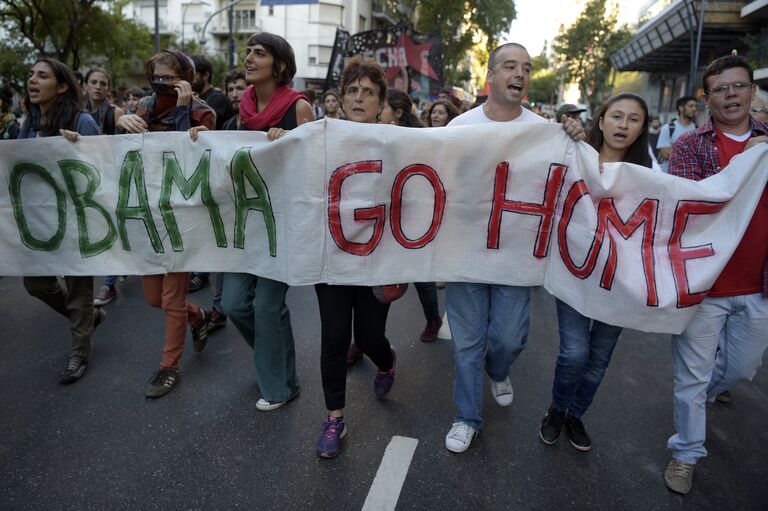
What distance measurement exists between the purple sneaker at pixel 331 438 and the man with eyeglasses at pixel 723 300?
156 cm

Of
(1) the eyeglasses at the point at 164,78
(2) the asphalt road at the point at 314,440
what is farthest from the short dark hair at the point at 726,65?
(1) the eyeglasses at the point at 164,78

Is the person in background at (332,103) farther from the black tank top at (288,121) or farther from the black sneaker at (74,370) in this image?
the black sneaker at (74,370)

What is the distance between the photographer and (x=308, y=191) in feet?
8.84

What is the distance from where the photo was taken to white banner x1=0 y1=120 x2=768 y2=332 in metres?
2.47

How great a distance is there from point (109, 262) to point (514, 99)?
249cm

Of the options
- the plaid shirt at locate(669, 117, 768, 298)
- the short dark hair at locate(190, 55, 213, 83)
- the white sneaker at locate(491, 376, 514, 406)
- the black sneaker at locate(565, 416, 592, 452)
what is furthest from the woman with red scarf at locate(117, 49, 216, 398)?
the plaid shirt at locate(669, 117, 768, 298)

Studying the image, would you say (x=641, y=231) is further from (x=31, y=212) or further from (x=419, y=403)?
(x=31, y=212)

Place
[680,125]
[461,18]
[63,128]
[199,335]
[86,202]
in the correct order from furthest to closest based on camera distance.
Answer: [461,18], [680,125], [199,335], [63,128], [86,202]

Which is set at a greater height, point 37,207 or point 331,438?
point 37,207

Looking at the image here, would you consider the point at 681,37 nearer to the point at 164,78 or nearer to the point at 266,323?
the point at 164,78

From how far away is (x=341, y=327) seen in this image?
2629 millimetres

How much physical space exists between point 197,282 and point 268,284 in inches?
108

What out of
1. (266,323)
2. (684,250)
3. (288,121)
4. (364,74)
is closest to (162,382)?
(266,323)

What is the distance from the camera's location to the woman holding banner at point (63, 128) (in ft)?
10.8
